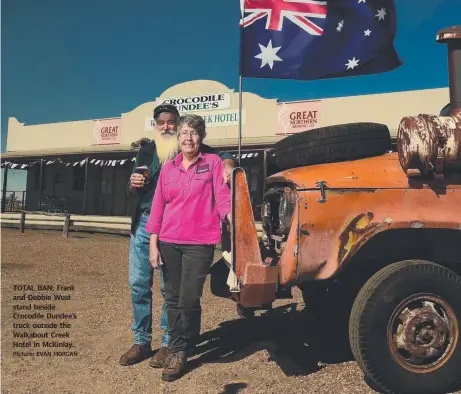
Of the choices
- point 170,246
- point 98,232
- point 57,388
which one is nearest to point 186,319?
point 170,246

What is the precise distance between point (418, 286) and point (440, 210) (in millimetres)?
512

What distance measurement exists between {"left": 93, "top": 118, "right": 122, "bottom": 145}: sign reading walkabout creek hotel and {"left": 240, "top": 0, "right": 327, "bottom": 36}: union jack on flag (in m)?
17.5

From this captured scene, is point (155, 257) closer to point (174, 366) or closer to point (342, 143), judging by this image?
point (174, 366)

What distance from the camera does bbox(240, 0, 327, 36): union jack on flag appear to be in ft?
15.7

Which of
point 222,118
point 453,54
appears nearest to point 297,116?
point 222,118

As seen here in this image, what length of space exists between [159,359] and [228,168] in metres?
1.56

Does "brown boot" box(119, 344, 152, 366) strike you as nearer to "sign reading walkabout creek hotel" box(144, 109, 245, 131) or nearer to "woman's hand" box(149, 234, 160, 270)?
"woman's hand" box(149, 234, 160, 270)

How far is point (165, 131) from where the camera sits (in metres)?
3.77

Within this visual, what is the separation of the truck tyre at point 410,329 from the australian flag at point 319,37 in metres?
2.65

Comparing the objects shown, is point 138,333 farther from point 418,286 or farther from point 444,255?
point 444,255

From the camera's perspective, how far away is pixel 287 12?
494 centimetres

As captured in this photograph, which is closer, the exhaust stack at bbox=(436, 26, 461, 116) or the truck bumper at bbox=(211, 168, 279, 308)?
the truck bumper at bbox=(211, 168, 279, 308)

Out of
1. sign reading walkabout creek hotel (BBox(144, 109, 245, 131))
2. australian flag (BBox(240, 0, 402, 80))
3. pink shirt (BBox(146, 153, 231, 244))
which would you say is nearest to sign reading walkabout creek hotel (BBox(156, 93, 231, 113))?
sign reading walkabout creek hotel (BBox(144, 109, 245, 131))

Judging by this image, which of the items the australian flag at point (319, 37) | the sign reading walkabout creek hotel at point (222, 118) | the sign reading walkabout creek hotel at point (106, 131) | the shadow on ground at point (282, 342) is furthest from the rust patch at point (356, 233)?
the sign reading walkabout creek hotel at point (106, 131)
